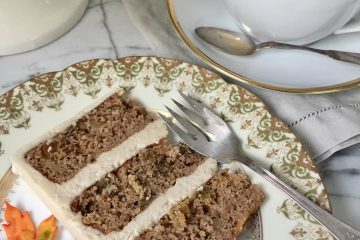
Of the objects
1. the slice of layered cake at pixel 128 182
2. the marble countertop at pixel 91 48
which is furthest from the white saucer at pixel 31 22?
the slice of layered cake at pixel 128 182

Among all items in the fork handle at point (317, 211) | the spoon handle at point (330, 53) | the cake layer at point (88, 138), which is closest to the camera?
the fork handle at point (317, 211)

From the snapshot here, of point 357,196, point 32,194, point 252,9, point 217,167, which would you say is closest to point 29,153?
point 32,194

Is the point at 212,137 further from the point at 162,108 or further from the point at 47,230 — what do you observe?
the point at 47,230

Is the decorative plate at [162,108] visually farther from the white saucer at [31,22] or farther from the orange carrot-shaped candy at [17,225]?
the white saucer at [31,22]

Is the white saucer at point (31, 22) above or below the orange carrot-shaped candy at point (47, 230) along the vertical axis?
above

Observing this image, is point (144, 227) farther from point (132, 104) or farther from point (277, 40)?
point (277, 40)

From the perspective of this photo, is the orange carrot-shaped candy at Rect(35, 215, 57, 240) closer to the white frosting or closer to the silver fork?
the white frosting

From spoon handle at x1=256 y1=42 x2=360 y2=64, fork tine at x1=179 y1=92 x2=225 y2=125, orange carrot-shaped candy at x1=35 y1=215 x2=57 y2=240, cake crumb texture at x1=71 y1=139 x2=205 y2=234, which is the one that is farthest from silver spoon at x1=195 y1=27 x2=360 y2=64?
orange carrot-shaped candy at x1=35 y1=215 x2=57 y2=240
